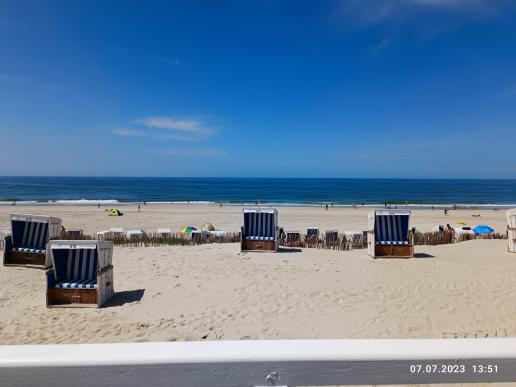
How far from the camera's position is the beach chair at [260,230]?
11.0m

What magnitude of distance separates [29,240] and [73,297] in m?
4.16

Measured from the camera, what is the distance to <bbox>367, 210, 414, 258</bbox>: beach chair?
10.2 metres

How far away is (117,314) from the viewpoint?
6070mm

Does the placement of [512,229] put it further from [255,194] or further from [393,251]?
[255,194]

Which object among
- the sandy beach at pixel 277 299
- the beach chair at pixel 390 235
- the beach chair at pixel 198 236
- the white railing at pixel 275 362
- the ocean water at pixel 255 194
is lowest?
the sandy beach at pixel 277 299

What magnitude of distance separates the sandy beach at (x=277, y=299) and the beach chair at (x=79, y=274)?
0.23 metres

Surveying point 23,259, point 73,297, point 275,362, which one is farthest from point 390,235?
point 275,362

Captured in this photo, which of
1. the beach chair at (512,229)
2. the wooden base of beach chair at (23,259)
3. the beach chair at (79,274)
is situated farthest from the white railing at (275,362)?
the beach chair at (512,229)

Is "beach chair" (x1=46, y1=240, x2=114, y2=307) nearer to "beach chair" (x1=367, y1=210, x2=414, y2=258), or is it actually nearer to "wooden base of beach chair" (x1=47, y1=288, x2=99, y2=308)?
"wooden base of beach chair" (x1=47, y1=288, x2=99, y2=308)

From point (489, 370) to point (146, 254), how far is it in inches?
409

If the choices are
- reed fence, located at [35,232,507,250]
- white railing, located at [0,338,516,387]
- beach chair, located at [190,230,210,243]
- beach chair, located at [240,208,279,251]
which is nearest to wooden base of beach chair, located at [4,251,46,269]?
reed fence, located at [35,232,507,250]

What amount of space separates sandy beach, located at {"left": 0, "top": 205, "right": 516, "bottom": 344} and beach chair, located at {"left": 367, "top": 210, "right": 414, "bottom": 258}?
0.39 metres

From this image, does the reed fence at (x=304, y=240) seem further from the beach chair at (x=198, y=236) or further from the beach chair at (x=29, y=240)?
the beach chair at (x=29, y=240)

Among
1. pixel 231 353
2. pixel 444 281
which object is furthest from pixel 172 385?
pixel 444 281
